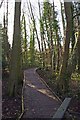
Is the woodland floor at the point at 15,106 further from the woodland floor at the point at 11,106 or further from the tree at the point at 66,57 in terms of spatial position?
the tree at the point at 66,57

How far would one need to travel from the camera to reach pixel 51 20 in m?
32.9

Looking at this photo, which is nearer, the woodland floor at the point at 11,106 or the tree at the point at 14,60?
the woodland floor at the point at 11,106

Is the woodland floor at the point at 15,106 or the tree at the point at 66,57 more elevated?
the tree at the point at 66,57

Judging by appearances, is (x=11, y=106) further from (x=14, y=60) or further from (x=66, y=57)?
(x=66, y=57)

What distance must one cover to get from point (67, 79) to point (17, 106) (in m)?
3.02

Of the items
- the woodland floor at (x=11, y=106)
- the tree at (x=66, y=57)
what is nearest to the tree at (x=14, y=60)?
the woodland floor at (x=11, y=106)

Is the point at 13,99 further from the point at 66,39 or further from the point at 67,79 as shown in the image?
the point at 66,39

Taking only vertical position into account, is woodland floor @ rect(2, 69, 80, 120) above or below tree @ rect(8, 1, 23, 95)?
below

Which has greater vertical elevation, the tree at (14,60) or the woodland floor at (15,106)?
the tree at (14,60)

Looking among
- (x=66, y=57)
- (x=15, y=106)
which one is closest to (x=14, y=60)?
(x=15, y=106)

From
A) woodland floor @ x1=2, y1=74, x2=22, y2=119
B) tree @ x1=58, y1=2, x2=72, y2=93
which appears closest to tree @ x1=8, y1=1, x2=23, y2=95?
woodland floor @ x1=2, y1=74, x2=22, y2=119

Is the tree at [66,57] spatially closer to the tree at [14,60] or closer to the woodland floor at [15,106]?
the woodland floor at [15,106]

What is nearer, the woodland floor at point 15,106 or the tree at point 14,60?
the woodland floor at point 15,106

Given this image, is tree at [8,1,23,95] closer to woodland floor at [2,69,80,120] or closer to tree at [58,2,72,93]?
woodland floor at [2,69,80,120]
